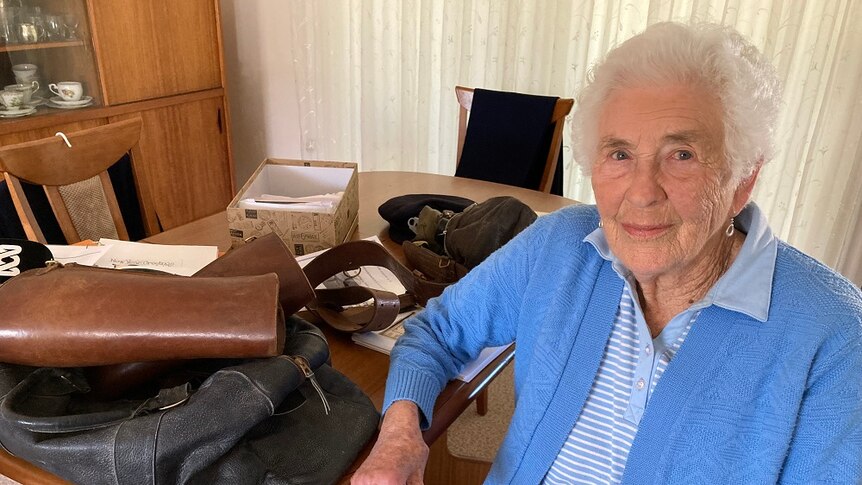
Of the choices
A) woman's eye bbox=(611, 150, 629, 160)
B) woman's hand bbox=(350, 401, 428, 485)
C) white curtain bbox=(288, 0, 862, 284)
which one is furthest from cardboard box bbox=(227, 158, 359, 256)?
white curtain bbox=(288, 0, 862, 284)

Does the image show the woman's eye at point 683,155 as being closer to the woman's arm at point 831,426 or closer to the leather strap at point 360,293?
the woman's arm at point 831,426

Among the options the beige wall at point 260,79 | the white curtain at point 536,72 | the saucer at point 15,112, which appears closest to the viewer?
the white curtain at point 536,72

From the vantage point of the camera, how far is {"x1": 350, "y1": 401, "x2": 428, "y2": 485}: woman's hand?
81cm

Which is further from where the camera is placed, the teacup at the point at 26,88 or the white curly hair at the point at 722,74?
the teacup at the point at 26,88

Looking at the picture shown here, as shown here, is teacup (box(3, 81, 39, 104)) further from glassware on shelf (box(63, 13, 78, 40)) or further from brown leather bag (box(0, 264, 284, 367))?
brown leather bag (box(0, 264, 284, 367))

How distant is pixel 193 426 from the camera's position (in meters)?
0.69

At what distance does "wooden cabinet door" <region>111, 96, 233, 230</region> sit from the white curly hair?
2531 mm

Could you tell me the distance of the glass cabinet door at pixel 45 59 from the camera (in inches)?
98.8

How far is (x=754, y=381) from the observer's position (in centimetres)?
80

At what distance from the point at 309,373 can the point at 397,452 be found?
178 mm

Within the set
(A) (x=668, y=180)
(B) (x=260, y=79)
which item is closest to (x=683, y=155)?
(A) (x=668, y=180)

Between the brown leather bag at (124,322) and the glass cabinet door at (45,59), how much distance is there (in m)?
2.13

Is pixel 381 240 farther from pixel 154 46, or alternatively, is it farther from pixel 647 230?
pixel 154 46

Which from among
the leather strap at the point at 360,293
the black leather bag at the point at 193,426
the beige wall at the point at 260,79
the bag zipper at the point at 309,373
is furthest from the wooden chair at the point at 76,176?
the beige wall at the point at 260,79
